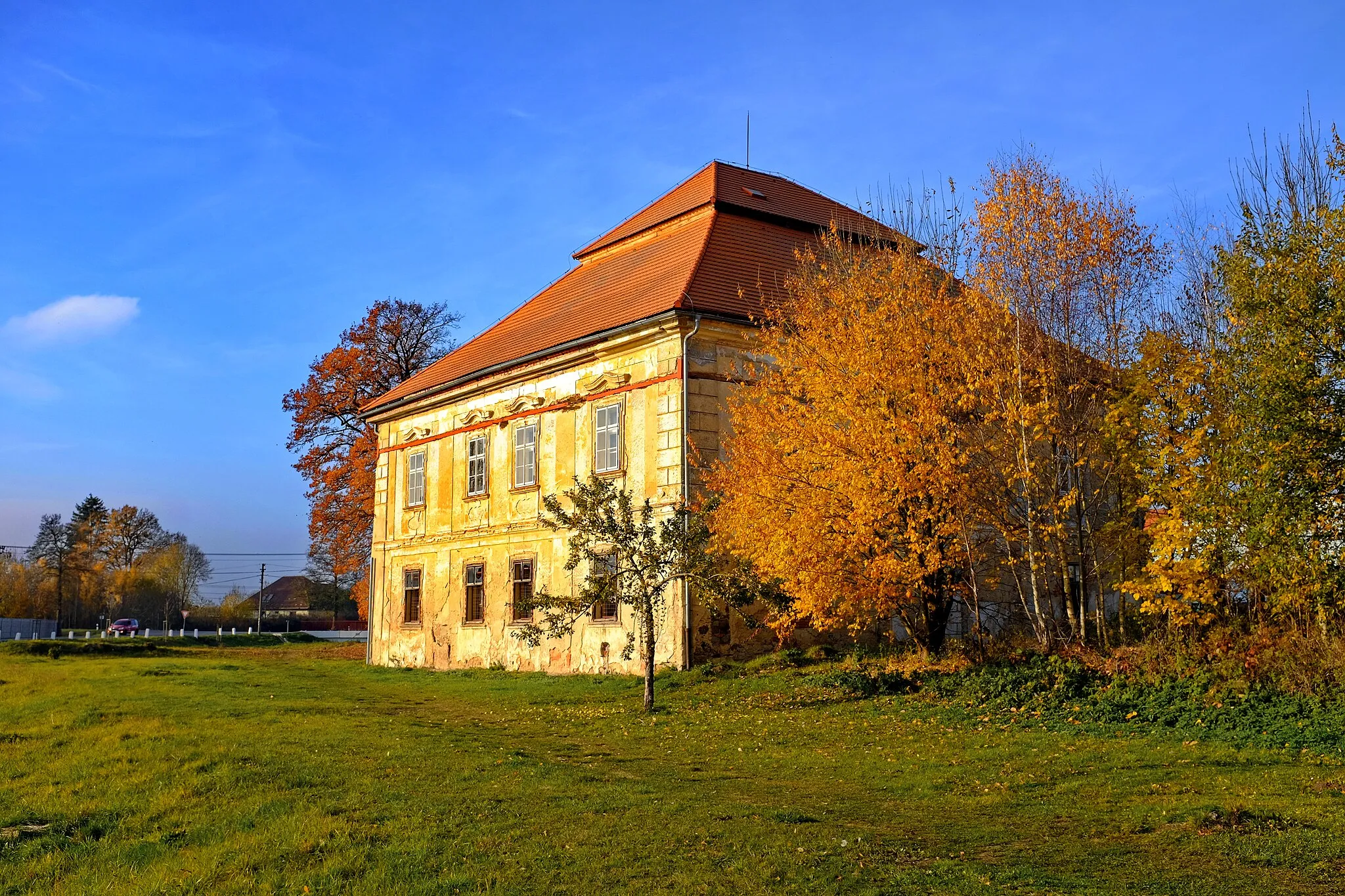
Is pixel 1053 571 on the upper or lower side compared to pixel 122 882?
upper

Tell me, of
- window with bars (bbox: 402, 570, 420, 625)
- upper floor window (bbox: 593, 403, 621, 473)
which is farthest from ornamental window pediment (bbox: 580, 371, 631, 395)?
window with bars (bbox: 402, 570, 420, 625)

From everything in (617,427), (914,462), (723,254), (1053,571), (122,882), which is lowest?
(122,882)

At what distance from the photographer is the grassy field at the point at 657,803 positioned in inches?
282

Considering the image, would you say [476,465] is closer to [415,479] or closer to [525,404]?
[525,404]

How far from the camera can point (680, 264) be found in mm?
23094

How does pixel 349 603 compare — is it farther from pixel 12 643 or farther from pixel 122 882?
pixel 122 882

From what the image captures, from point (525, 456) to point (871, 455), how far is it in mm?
11094

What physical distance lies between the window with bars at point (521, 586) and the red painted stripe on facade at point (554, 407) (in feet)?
10.8

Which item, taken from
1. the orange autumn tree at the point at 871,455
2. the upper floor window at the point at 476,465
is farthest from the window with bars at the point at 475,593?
the orange autumn tree at the point at 871,455

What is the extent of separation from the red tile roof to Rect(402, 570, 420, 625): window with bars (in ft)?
15.2

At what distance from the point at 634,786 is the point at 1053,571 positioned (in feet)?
30.2

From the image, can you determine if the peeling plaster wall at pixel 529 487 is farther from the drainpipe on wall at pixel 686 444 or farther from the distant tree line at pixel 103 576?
the distant tree line at pixel 103 576

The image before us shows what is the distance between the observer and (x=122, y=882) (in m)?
7.64

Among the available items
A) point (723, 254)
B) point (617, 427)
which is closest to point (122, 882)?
point (617, 427)
